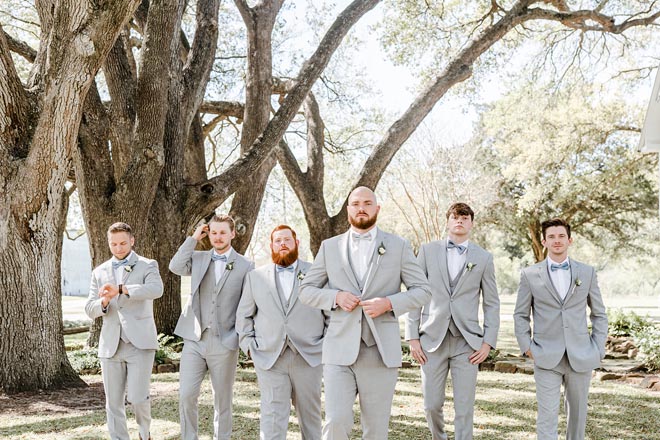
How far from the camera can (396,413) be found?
759cm

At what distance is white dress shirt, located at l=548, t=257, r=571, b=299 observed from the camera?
18.2 feet

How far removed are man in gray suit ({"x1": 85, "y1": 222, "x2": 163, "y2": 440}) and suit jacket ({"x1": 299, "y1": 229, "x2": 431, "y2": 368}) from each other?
1699mm

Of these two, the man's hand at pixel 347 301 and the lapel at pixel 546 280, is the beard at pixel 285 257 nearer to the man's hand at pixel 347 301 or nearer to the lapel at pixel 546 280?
the man's hand at pixel 347 301

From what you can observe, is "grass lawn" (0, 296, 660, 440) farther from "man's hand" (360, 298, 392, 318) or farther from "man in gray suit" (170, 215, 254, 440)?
"man's hand" (360, 298, 392, 318)

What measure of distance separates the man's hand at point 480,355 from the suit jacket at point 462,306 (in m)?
0.03

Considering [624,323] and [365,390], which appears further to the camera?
[624,323]

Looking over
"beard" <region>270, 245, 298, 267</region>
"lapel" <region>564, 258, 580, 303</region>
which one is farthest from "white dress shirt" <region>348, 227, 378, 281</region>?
"lapel" <region>564, 258, 580, 303</region>

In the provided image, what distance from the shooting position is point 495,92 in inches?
1282

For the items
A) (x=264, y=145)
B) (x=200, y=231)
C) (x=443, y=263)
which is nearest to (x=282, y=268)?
(x=200, y=231)

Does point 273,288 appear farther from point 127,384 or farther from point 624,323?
point 624,323

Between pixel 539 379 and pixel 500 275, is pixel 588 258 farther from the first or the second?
pixel 539 379

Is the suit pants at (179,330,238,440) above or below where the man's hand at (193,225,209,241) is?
below

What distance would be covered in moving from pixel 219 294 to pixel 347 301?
165 cm

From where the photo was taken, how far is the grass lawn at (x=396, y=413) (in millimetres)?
6648
